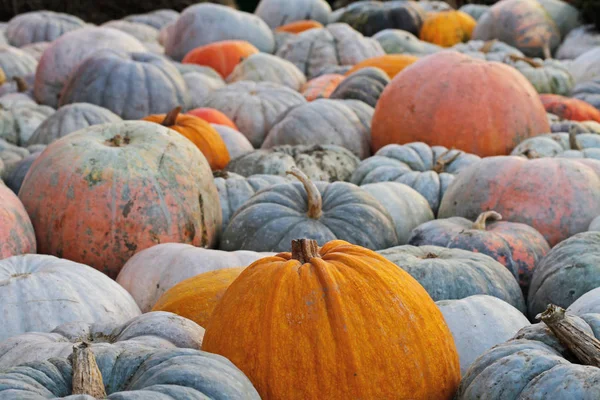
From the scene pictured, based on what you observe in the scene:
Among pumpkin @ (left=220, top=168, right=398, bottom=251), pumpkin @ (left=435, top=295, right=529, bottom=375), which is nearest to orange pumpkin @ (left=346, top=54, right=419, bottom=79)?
pumpkin @ (left=220, top=168, right=398, bottom=251)

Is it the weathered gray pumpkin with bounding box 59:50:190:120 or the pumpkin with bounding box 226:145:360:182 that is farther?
Answer: the weathered gray pumpkin with bounding box 59:50:190:120

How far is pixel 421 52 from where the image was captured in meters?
10.5

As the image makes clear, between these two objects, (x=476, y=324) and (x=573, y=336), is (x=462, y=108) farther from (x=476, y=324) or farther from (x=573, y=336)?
(x=573, y=336)

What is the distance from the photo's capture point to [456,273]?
3436mm

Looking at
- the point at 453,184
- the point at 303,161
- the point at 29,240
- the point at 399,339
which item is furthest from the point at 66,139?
the point at 399,339

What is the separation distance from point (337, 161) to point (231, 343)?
3.28 meters

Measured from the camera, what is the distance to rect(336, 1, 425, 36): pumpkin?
39.3 feet

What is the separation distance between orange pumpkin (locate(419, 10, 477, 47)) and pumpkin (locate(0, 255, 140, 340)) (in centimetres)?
916

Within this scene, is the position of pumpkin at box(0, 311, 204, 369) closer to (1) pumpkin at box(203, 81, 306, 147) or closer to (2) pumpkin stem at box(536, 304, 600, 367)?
(2) pumpkin stem at box(536, 304, 600, 367)

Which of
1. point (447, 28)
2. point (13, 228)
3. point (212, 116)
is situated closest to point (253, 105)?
point (212, 116)

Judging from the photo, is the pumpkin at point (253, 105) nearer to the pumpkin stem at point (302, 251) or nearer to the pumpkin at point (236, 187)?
the pumpkin at point (236, 187)

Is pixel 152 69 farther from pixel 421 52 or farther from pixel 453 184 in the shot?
pixel 421 52

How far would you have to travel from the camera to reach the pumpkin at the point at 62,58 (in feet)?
26.4

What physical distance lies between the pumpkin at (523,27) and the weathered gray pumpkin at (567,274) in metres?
7.77
